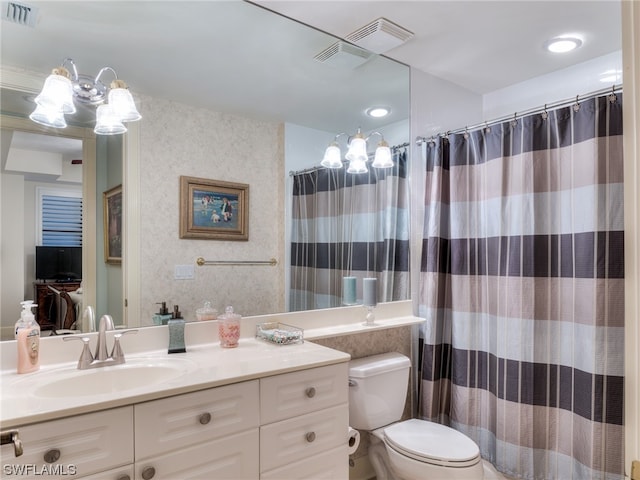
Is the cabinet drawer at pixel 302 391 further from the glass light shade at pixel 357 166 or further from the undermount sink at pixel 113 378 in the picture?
the glass light shade at pixel 357 166

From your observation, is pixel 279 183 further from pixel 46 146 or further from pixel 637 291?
pixel 637 291

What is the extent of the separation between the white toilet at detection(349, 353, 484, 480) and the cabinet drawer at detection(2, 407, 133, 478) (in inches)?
43.5

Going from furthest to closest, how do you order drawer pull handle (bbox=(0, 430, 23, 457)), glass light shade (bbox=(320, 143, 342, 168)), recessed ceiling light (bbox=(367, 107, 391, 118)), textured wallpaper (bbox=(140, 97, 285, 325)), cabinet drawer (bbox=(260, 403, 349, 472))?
1. recessed ceiling light (bbox=(367, 107, 391, 118))
2. glass light shade (bbox=(320, 143, 342, 168))
3. textured wallpaper (bbox=(140, 97, 285, 325))
4. cabinet drawer (bbox=(260, 403, 349, 472))
5. drawer pull handle (bbox=(0, 430, 23, 457))

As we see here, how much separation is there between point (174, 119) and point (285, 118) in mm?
585

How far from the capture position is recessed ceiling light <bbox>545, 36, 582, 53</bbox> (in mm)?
2145

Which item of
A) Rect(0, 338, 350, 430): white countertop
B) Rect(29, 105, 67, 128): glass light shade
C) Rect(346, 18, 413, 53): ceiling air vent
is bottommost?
Rect(0, 338, 350, 430): white countertop

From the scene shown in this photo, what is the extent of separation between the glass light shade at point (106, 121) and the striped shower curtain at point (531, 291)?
5.78 feet

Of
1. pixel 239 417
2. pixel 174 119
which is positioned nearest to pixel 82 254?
pixel 174 119

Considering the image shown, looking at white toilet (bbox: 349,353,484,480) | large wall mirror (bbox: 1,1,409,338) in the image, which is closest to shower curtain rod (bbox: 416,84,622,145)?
large wall mirror (bbox: 1,1,409,338)

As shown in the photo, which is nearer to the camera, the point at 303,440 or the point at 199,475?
the point at 199,475

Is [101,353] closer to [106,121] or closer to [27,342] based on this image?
[27,342]

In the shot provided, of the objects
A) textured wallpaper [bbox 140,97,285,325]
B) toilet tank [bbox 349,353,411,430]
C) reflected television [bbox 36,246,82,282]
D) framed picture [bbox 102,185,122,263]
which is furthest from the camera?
toilet tank [bbox 349,353,411,430]

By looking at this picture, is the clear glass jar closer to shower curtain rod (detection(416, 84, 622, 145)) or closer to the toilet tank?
the toilet tank

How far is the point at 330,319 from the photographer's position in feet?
6.97
